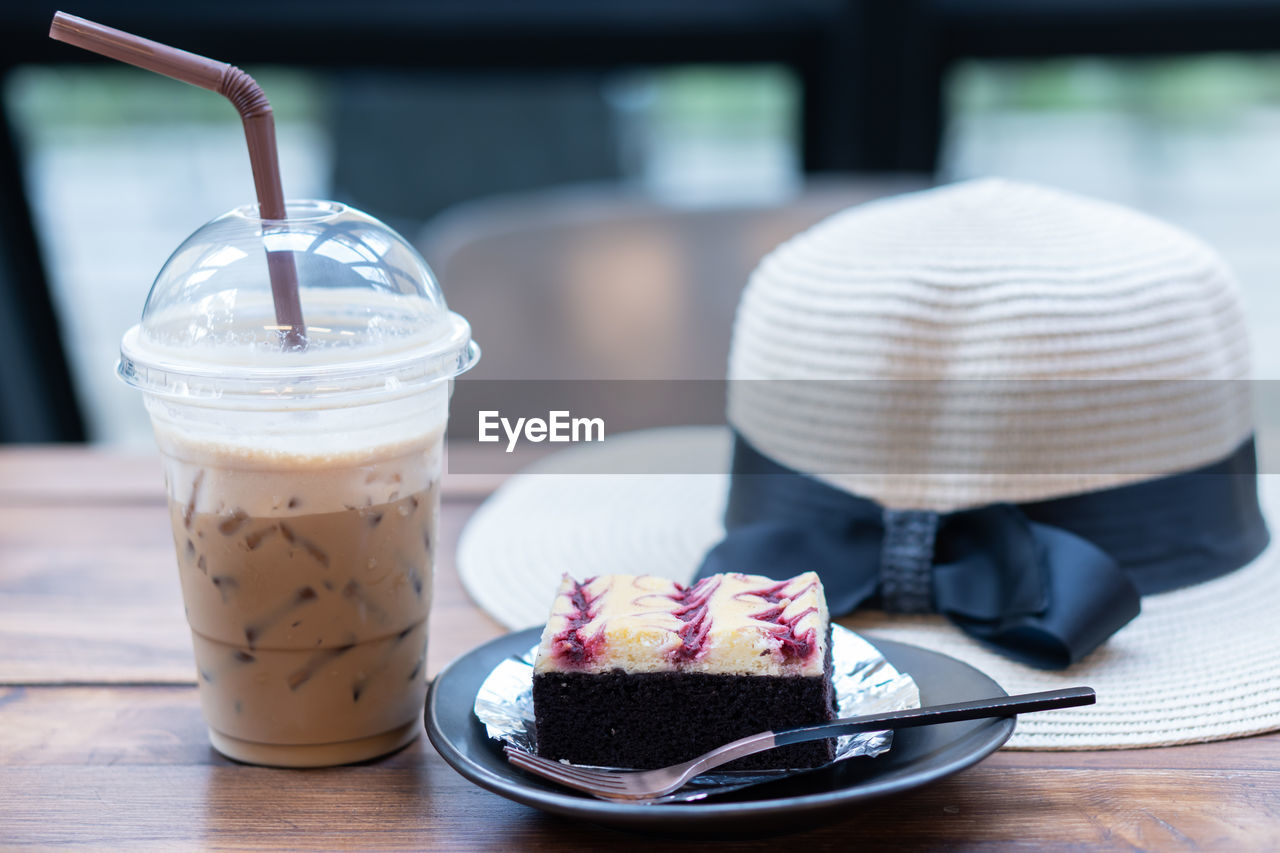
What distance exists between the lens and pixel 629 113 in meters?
1.89

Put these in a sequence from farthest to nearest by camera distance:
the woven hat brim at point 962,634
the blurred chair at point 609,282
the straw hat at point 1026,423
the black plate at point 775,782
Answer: the blurred chair at point 609,282 < the straw hat at point 1026,423 < the woven hat brim at point 962,634 < the black plate at point 775,782

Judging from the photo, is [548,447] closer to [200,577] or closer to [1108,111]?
[200,577]

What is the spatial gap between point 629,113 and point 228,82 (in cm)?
139

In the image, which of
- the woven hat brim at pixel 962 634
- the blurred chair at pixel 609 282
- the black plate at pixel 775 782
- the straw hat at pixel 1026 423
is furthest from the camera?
the blurred chair at pixel 609 282

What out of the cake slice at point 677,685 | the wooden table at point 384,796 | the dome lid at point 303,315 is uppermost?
the dome lid at point 303,315

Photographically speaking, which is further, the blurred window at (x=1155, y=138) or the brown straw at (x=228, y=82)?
the blurred window at (x=1155, y=138)

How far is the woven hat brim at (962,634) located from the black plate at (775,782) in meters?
0.06

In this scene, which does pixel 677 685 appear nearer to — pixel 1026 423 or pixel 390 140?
pixel 1026 423

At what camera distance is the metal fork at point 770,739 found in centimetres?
51

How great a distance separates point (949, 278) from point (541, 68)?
3.96 feet

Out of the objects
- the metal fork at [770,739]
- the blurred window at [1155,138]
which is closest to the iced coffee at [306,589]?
the metal fork at [770,739]

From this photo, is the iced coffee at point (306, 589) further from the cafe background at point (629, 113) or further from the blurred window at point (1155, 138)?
the blurred window at point (1155, 138)

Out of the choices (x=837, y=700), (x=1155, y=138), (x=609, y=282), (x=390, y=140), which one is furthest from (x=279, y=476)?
(x=1155, y=138)

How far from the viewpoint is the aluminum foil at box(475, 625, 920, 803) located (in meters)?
0.52
